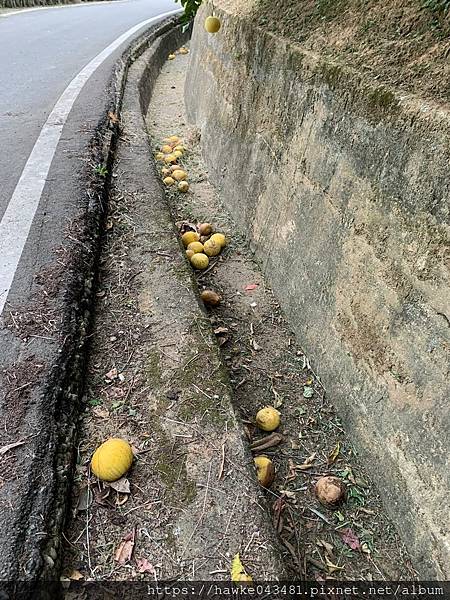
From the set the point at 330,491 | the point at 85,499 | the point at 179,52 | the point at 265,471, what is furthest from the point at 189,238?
the point at 179,52

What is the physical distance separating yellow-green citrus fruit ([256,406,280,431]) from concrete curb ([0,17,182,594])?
1.02 metres

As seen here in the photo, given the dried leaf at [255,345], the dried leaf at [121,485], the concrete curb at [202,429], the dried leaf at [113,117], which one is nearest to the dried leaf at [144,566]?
the concrete curb at [202,429]

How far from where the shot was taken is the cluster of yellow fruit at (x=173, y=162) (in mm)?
5539

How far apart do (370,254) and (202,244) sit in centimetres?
205

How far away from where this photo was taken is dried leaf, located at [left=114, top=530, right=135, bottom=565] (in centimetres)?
191

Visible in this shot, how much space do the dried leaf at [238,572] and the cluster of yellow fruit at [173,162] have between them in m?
4.18

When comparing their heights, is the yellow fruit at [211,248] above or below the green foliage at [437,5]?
below

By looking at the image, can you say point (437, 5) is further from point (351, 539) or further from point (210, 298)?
point (351, 539)

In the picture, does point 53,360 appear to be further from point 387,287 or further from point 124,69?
point 124,69

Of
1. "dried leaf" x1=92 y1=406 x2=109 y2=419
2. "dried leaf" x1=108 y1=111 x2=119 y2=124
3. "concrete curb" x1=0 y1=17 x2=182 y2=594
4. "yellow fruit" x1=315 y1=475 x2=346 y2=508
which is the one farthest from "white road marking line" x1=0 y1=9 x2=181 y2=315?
"yellow fruit" x1=315 y1=475 x2=346 y2=508

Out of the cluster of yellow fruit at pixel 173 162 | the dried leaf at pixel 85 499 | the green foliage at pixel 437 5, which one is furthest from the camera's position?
the cluster of yellow fruit at pixel 173 162

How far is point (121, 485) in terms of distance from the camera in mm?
2127

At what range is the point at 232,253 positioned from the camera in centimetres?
443

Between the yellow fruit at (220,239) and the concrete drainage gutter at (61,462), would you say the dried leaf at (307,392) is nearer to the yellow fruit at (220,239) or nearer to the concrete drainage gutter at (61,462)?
the concrete drainage gutter at (61,462)
